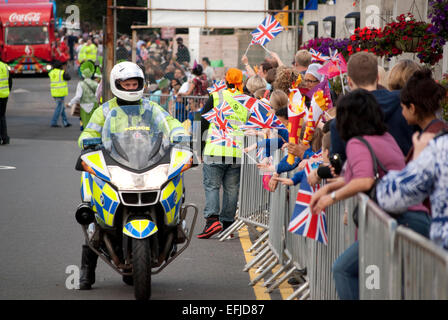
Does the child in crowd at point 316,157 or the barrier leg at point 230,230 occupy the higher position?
the child in crowd at point 316,157

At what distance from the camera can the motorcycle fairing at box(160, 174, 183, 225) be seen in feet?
23.4

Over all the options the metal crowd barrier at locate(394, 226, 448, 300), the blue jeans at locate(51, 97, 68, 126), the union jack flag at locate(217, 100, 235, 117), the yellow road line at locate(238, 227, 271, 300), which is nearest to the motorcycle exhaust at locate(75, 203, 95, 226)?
the yellow road line at locate(238, 227, 271, 300)

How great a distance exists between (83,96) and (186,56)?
473 inches

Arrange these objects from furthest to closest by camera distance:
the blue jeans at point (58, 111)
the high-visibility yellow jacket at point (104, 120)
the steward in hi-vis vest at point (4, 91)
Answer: the blue jeans at point (58, 111), the steward in hi-vis vest at point (4, 91), the high-visibility yellow jacket at point (104, 120)

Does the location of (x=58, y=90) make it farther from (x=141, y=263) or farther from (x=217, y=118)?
(x=141, y=263)

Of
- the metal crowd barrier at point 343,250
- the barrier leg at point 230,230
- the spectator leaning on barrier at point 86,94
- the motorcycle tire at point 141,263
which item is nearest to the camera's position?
the metal crowd barrier at point 343,250

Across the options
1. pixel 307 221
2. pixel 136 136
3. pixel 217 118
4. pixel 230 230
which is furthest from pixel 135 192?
pixel 230 230

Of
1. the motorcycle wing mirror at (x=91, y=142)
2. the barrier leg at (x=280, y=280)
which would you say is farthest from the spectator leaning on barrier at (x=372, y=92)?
the motorcycle wing mirror at (x=91, y=142)

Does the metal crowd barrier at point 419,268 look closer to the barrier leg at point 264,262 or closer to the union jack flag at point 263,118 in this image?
the barrier leg at point 264,262

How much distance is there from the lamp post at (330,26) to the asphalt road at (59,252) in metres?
4.64

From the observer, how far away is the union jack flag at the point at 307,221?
21.0ft

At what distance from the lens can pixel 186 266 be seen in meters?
8.86

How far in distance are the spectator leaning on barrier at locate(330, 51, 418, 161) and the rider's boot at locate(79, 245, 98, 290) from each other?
2.57m

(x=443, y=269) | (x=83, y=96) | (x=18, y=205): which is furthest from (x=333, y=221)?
(x=83, y=96)
